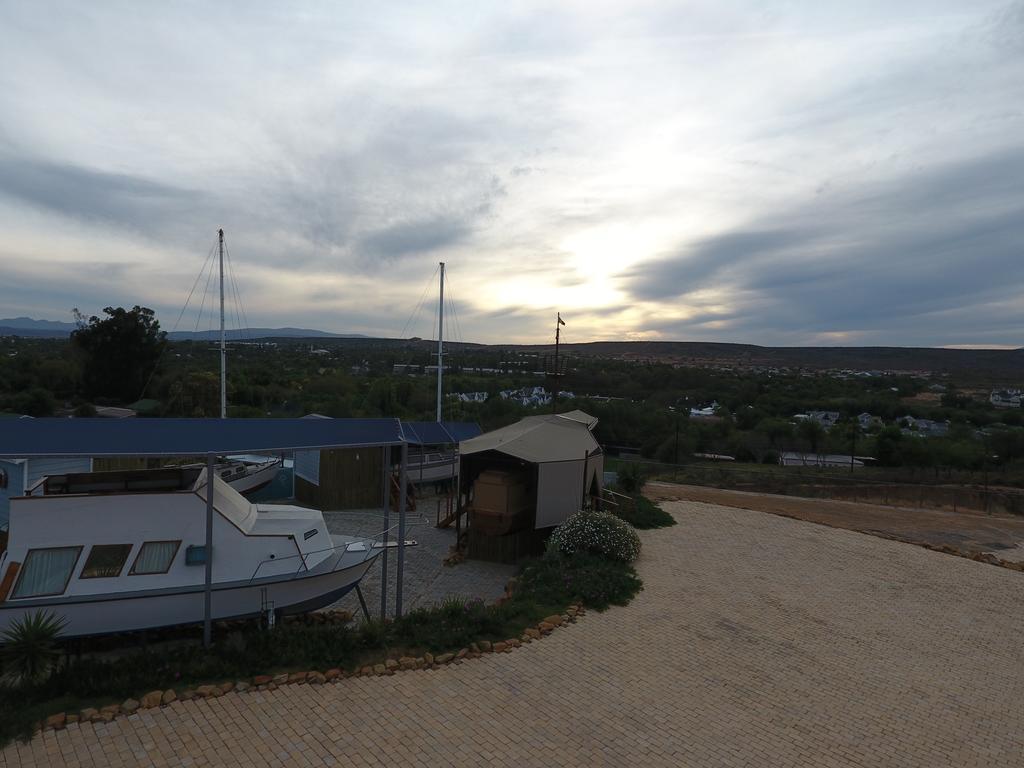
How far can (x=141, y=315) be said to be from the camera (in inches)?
1891

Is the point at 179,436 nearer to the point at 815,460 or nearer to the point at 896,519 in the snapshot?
the point at 896,519

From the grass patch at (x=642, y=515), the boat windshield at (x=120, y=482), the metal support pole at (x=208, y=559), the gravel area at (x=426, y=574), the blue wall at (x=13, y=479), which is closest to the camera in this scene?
the metal support pole at (x=208, y=559)

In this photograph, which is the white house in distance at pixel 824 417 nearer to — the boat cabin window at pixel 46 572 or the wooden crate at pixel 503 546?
the wooden crate at pixel 503 546

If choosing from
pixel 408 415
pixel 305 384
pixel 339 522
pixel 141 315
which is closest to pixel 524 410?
pixel 408 415

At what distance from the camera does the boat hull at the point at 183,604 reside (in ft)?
24.9

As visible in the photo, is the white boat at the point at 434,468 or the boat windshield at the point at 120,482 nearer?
the boat windshield at the point at 120,482

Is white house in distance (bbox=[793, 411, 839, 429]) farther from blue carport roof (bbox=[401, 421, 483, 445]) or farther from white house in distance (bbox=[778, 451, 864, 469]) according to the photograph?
blue carport roof (bbox=[401, 421, 483, 445])

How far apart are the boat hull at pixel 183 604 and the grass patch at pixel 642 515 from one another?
31.3ft

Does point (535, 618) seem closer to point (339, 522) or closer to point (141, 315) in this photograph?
point (339, 522)

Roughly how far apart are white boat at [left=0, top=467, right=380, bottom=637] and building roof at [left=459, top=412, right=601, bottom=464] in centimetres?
546

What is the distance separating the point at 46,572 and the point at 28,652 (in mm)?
1225

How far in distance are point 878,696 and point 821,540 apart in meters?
9.27

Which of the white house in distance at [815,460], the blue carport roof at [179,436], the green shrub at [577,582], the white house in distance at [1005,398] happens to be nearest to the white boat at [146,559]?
the blue carport roof at [179,436]

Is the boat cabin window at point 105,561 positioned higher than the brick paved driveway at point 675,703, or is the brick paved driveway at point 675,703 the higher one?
the boat cabin window at point 105,561
